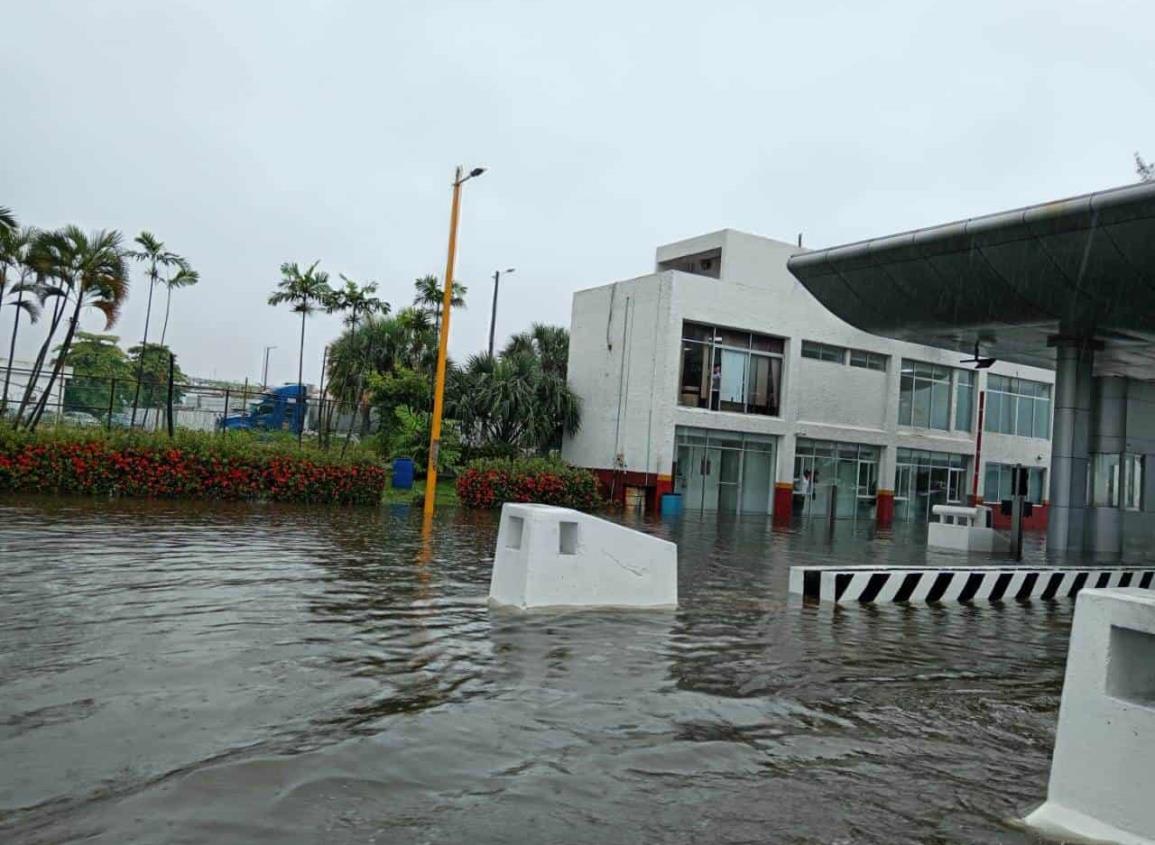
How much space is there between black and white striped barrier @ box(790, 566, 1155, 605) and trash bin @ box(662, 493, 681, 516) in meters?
16.4

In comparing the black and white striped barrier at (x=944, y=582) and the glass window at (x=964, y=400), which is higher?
the glass window at (x=964, y=400)

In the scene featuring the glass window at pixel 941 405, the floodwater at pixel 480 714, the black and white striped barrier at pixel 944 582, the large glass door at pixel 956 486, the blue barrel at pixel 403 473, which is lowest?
the floodwater at pixel 480 714

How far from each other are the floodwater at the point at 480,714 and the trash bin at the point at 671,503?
1912 centimetres

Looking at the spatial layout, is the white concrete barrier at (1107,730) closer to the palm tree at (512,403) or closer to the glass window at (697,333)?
the glass window at (697,333)

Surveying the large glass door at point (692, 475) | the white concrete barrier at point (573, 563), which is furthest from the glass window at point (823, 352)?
the white concrete barrier at point (573, 563)

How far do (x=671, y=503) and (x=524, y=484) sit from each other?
18.1ft

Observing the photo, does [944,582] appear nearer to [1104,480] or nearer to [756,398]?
[1104,480]

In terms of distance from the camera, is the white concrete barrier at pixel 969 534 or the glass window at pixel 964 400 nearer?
the white concrete barrier at pixel 969 534

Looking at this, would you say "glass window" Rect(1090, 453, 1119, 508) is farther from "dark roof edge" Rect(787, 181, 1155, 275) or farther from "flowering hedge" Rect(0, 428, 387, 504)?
"flowering hedge" Rect(0, 428, 387, 504)

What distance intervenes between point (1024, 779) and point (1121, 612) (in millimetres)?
1497

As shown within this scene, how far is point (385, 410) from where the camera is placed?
35156 mm

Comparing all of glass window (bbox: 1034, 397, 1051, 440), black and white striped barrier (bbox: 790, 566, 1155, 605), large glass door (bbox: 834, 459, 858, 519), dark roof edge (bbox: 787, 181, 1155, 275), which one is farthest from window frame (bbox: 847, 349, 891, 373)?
black and white striped barrier (bbox: 790, 566, 1155, 605)

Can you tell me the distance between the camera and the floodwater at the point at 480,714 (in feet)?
14.0

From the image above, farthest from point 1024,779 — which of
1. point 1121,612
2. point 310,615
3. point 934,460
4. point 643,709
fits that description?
point 934,460
